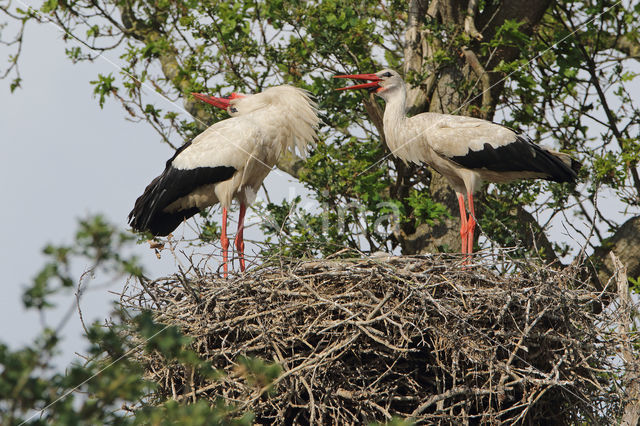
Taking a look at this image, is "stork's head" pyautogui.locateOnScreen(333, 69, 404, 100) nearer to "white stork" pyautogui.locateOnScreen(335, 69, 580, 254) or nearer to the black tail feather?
"white stork" pyautogui.locateOnScreen(335, 69, 580, 254)

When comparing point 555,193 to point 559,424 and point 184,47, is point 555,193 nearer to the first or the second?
point 559,424

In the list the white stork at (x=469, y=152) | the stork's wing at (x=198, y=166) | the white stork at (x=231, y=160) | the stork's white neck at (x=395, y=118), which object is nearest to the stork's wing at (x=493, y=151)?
the white stork at (x=469, y=152)

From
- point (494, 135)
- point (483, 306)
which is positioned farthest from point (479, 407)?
point (494, 135)

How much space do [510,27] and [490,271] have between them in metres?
3.15

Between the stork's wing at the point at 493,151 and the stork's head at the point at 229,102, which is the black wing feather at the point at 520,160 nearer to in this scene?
the stork's wing at the point at 493,151

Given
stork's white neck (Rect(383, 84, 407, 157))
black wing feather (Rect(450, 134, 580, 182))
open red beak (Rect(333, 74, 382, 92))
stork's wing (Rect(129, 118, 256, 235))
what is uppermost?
open red beak (Rect(333, 74, 382, 92))

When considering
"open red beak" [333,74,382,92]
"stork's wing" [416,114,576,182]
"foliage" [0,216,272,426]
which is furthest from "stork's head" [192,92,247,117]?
"foliage" [0,216,272,426]

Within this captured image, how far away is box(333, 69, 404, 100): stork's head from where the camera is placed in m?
7.45

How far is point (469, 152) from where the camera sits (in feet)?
22.7

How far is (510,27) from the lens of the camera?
25.5ft

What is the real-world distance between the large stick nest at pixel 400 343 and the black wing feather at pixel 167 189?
166 cm

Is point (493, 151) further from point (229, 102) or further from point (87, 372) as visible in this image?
point (87, 372)

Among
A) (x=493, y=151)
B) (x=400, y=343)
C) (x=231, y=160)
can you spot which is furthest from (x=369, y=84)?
(x=400, y=343)

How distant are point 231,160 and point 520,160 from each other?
2168 millimetres
